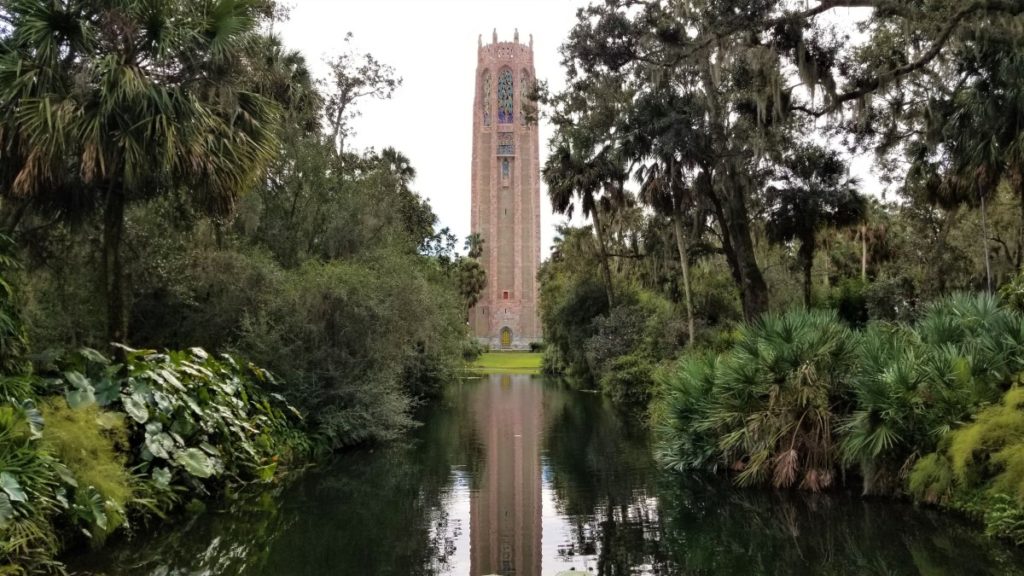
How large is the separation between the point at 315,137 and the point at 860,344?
619 inches

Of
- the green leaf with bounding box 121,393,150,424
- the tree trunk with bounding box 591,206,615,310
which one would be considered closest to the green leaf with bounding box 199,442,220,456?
the green leaf with bounding box 121,393,150,424

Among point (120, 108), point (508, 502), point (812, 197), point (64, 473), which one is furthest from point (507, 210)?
point (64, 473)

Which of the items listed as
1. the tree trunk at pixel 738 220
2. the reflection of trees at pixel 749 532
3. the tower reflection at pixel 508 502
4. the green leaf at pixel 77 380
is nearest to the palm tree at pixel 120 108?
the green leaf at pixel 77 380

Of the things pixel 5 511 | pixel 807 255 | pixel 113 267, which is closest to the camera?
pixel 5 511

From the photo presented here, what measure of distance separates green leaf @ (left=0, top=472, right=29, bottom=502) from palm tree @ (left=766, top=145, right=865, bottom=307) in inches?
788

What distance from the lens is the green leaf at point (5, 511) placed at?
19.9ft

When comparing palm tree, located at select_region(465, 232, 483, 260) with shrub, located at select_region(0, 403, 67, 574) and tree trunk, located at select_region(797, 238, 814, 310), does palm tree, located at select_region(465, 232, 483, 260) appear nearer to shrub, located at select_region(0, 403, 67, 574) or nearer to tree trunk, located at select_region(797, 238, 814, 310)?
tree trunk, located at select_region(797, 238, 814, 310)

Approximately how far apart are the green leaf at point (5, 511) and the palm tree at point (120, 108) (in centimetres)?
466

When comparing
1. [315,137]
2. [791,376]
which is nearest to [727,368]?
[791,376]

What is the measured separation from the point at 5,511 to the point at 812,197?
20337mm

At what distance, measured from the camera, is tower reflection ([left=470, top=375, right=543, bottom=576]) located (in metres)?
7.84

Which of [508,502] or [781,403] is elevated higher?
[781,403]

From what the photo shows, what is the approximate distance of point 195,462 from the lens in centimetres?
1005

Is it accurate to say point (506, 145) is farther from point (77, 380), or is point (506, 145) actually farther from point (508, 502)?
point (77, 380)
